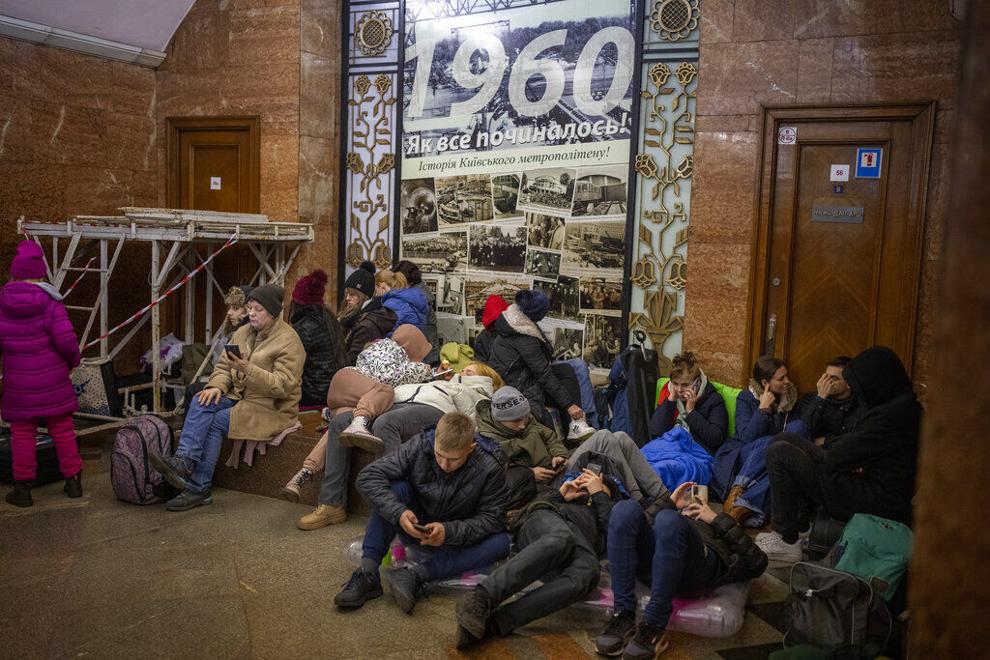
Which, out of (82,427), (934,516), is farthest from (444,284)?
(934,516)

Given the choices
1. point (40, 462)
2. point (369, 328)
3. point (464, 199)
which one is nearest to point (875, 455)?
point (369, 328)

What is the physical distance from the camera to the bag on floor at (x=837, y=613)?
413 centimetres

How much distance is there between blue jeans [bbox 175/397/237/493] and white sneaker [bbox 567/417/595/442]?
8.36 feet

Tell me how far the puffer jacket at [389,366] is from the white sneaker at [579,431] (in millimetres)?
1244

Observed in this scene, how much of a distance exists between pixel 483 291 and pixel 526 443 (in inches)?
135

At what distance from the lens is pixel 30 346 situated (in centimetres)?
610

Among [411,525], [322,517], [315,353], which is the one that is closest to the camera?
[411,525]

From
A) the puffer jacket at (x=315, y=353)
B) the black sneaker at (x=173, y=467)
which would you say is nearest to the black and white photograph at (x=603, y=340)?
the puffer jacket at (x=315, y=353)

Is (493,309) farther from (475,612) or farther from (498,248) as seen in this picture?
(475,612)

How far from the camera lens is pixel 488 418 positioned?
5840 mm

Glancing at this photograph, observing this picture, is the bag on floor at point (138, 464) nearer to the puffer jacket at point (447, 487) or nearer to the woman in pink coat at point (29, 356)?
the woman in pink coat at point (29, 356)

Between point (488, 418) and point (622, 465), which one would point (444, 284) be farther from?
point (622, 465)

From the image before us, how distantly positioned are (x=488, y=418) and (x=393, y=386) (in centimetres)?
80

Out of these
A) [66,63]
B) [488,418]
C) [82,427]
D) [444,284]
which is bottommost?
[82,427]
